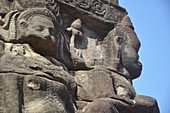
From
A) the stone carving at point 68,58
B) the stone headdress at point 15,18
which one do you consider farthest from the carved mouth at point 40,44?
the stone headdress at point 15,18

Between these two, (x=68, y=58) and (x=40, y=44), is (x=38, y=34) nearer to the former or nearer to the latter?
(x=40, y=44)

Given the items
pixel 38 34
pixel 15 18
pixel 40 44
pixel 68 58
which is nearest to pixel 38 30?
pixel 38 34

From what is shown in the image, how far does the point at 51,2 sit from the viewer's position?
756 cm

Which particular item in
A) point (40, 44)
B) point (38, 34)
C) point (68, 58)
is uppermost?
point (38, 34)

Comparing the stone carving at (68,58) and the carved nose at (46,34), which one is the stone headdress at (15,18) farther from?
the carved nose at (46,34)

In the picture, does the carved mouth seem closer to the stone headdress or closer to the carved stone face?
the carved stone face

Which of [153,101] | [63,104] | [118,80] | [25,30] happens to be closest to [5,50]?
[25,30]

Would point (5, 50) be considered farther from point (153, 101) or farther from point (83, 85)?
point (153, 101)

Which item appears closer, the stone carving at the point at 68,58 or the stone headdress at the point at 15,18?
the stone carving at the point at 68,58

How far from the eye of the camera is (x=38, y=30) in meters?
7.07

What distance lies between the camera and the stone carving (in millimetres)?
6422

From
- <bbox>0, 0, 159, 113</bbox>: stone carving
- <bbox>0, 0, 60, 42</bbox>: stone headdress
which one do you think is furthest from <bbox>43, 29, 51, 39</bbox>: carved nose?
<bbox>0, 0, 60, 42</bbox>: stone headdress

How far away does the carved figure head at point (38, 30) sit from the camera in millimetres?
7035

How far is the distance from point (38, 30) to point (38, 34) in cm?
6
